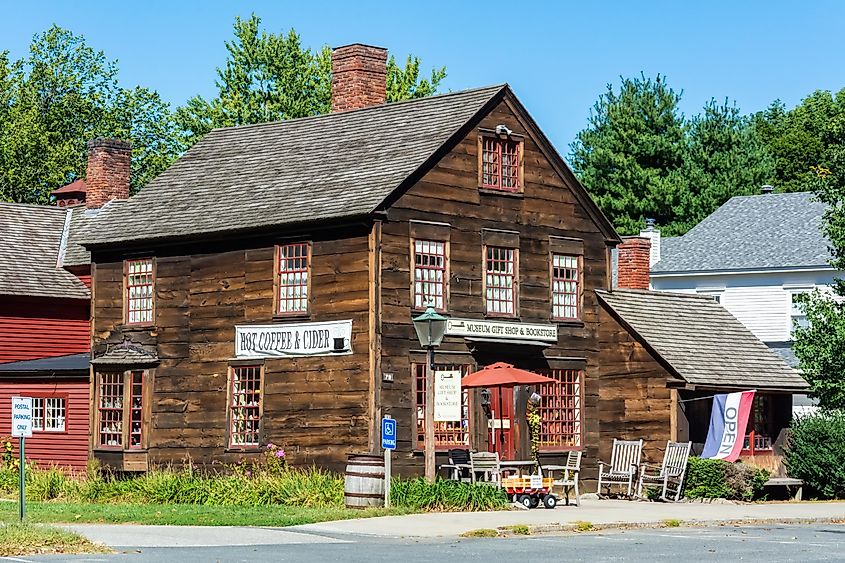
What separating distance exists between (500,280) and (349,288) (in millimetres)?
3936

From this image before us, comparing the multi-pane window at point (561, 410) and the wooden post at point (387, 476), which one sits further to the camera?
the multi-pane window at point (561, 410)

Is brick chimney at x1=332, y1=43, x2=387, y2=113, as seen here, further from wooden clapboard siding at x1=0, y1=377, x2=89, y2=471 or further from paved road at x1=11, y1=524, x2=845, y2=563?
paved road at x1=11, y1=524, x2=845, y2=563

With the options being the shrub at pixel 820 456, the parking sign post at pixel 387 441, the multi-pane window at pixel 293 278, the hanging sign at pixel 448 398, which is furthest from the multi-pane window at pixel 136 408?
the shrub at pixel 820 456

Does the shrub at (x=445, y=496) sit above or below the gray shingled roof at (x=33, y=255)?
below

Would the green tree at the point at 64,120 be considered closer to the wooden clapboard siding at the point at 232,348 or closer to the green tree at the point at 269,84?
the green tree at the point at 269,84

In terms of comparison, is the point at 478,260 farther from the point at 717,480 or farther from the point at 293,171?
the point at 717,480

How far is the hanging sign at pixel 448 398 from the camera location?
31.2 meters

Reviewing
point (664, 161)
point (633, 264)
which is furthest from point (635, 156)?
point (633, 264)

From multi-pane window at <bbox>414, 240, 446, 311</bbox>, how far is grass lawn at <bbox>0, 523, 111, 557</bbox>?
531 inches

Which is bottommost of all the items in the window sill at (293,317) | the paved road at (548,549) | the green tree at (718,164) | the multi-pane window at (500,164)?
the paved road at (548,549)

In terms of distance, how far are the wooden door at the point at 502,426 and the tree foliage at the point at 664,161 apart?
38.9 metres

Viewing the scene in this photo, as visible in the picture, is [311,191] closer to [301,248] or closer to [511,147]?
[301,248]

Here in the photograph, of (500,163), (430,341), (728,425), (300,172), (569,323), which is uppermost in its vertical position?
(500,163)

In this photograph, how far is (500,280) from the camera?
36.1m
